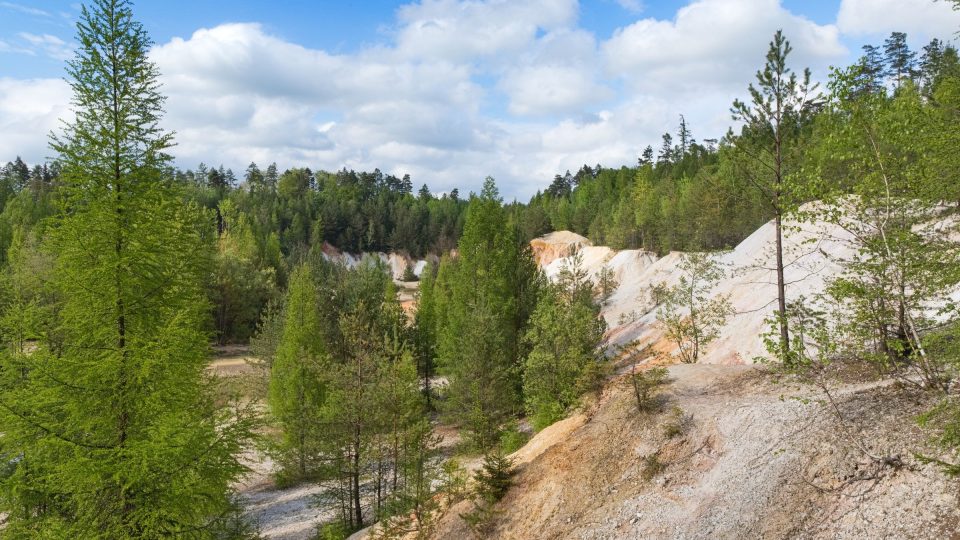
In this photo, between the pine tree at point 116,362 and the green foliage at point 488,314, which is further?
the green foliage at point 488,314

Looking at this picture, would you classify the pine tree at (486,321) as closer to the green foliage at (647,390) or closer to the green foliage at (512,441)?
the green foliage at (512,441)

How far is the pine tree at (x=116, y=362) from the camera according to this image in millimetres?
9039

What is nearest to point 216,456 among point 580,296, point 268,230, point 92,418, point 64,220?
point 92,418

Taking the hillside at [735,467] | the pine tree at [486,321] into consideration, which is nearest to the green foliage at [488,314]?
the pine tree at [486,321]

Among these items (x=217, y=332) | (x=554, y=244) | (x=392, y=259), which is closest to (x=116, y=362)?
(x=217, y=332)

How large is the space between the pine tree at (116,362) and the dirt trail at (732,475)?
287 inches

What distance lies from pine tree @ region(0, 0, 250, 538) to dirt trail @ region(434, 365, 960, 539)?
23.9 ft

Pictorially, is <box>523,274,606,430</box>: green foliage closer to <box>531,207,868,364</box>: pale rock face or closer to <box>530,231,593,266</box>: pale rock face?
<box>531,207,868,364</box>: pale rock face

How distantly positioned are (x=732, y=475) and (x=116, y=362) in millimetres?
12617

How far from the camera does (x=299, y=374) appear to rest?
24.2m

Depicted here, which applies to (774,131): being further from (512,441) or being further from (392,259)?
(392,259)

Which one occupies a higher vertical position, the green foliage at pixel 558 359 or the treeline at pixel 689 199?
the treeline at pixel 689 199

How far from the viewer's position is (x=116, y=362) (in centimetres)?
923

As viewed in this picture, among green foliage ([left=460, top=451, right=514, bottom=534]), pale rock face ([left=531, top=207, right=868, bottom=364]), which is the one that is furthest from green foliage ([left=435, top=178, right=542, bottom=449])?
green foliage ([left=460, top=451, right=514, bottom=534])
